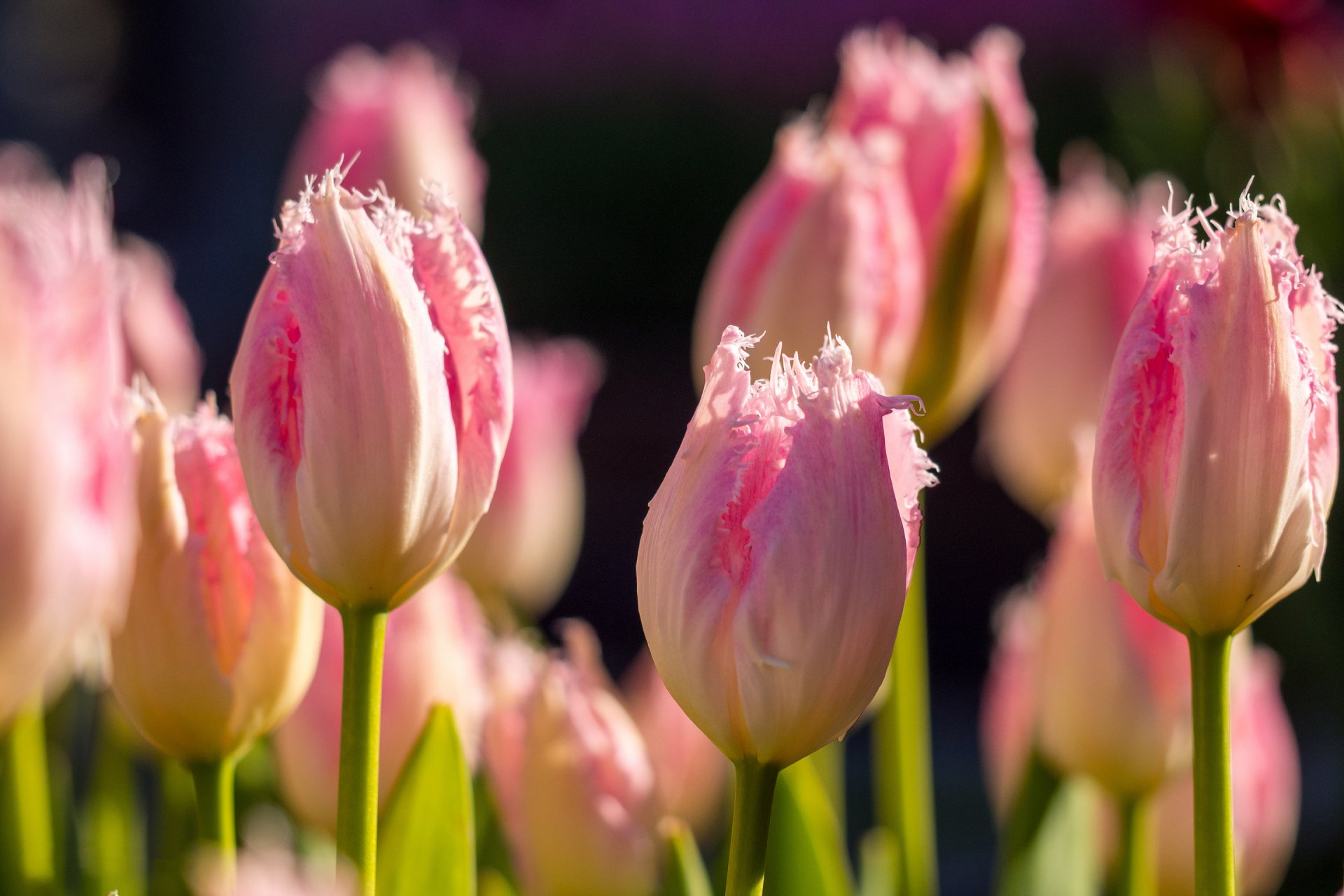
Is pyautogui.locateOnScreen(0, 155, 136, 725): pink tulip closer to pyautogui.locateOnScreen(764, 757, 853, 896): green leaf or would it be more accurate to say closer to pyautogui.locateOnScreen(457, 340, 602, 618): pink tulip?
pyautogui.locateOnScreen(764, 757, 853, 896): green leaf

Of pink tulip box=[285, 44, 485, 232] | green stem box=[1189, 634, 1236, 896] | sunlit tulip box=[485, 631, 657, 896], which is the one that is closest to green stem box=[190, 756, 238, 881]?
sunlit tulip box=[485, 631, 657, 896]

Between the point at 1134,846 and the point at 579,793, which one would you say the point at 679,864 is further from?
the point at 1134,846

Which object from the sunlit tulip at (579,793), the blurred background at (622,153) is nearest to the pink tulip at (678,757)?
the sunlit tulip at (579,793)

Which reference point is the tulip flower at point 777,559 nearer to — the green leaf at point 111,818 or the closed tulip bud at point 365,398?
the closed tulip bud at point 365,398

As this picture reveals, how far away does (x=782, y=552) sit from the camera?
28 centimetres

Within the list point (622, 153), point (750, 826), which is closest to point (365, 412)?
point (750, 826)

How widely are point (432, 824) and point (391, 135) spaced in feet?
1.38

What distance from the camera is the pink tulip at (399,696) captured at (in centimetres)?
44

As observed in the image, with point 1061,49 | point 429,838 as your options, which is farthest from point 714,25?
point 429,838

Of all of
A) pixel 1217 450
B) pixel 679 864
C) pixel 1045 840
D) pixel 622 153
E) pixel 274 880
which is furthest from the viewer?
pixel 622 153

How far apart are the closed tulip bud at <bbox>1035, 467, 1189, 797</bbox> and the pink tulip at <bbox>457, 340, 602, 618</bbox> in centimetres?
35

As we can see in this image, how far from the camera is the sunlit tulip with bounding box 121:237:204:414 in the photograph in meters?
0.62

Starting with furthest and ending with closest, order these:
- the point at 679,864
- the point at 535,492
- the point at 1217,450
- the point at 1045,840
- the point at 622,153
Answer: the point at 622,153 → the point at 535,492 → the point at 1045,840 → the point at 679,864 → the point at 1217,450

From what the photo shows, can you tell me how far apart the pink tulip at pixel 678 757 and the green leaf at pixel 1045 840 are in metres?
0.11
